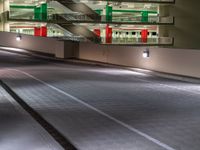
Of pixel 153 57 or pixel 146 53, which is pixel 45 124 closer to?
pixel 153 57

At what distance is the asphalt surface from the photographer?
8213 mm

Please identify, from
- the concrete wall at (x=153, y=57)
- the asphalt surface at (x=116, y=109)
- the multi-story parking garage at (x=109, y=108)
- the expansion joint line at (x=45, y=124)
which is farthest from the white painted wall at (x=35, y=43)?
the expansion joint line at (x=45, y=124)

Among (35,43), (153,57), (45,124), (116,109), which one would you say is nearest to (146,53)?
(153,57)

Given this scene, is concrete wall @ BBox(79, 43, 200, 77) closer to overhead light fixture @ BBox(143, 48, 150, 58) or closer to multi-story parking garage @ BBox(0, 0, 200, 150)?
multi-story parking garage @ BBox(0, 0, 200, 150)

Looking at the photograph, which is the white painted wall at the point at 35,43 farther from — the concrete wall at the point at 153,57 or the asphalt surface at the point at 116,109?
the asphalt surface at the point at 116,109

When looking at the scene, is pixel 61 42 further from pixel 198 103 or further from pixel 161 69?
pixel 198 103

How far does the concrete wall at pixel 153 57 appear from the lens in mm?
20781

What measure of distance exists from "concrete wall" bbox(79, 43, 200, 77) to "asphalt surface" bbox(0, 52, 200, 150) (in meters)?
1.71

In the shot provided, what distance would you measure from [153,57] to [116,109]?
1275 cm

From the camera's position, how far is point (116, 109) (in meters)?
11.7

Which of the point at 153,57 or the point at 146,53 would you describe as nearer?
the point at 153,57

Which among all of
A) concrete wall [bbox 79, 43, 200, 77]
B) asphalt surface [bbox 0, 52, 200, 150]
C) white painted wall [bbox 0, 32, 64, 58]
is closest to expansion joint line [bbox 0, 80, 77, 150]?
asphalt surface [bbox 0, 52, 200, 150]

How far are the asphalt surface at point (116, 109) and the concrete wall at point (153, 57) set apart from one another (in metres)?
1.71

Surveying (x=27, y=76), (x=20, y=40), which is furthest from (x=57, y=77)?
(x=20, y=40)
